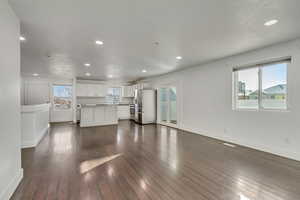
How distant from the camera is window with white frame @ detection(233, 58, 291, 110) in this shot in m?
3.40

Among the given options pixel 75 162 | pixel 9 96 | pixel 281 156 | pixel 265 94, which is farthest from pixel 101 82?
pixel 281 156

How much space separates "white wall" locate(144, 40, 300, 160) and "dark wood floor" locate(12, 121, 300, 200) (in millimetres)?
405

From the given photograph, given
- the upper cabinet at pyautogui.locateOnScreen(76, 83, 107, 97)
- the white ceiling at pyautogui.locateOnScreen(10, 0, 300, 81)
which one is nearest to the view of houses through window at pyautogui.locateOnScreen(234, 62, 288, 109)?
the white ceiling at pyautogui.locateOnScreen(10, 0, 300, 81)

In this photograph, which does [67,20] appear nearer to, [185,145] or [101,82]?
[185,145]

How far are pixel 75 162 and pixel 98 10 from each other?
9.44 ft

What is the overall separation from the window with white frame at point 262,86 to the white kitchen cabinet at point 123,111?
6708mm

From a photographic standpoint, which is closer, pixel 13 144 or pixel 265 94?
pixel 13 144

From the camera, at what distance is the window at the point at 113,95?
9.59 meters

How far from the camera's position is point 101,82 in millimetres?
9180

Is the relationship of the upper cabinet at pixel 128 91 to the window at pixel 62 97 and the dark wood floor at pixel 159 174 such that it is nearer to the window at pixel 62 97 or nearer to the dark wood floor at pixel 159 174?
the window at pixel 62 97

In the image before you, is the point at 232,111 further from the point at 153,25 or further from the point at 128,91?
the point at 128,91

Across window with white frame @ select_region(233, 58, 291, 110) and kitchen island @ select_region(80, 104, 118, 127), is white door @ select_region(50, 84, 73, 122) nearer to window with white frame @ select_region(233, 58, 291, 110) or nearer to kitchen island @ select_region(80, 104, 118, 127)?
kitchen island @ select_region(80, 104, 118, 127)

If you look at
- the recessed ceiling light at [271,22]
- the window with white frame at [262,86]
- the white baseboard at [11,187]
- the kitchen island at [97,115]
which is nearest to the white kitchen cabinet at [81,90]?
the kitchen island at [97,115]

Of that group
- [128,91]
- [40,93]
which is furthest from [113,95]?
[40,93]
